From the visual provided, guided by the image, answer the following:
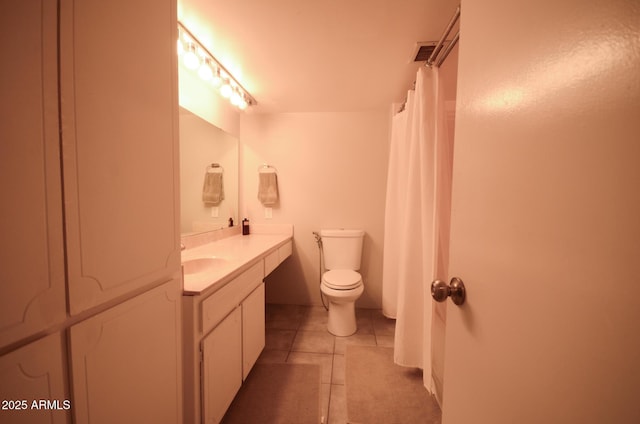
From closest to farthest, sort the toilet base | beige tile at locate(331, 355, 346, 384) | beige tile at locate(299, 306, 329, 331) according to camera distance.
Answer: beige tile at locate(331, 355, 346, 384) < the toilet base < beige tile at locate(299, 306, 329, 331)

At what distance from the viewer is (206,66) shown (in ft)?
4.67

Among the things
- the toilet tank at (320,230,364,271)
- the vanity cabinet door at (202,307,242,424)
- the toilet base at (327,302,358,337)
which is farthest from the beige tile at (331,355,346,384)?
the toilet tank at (320,230,364,271)

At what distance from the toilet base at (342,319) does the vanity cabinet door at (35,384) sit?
1.59 metres

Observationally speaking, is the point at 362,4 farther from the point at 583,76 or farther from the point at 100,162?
the point at 100,162

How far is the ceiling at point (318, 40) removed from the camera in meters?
1.07

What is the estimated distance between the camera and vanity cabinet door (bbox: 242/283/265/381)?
1.22m

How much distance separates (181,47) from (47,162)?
124 cm

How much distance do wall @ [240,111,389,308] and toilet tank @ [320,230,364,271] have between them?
0.15 metres

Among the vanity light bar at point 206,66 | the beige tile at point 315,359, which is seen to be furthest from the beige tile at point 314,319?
the vanity light bar at point 206,66

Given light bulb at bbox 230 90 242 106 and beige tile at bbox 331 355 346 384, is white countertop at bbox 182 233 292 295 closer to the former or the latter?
beige tile at bbox 331 355 346 384

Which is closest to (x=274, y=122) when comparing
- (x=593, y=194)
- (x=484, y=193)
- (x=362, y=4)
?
(x=362, y=4)

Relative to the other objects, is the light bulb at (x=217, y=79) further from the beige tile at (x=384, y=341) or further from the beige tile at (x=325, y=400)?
the beige tile at (x=384, y=341)

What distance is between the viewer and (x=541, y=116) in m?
0.34

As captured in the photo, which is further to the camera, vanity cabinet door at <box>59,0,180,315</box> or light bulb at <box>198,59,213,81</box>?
light bulb at <box>198,59,213,81</box>
